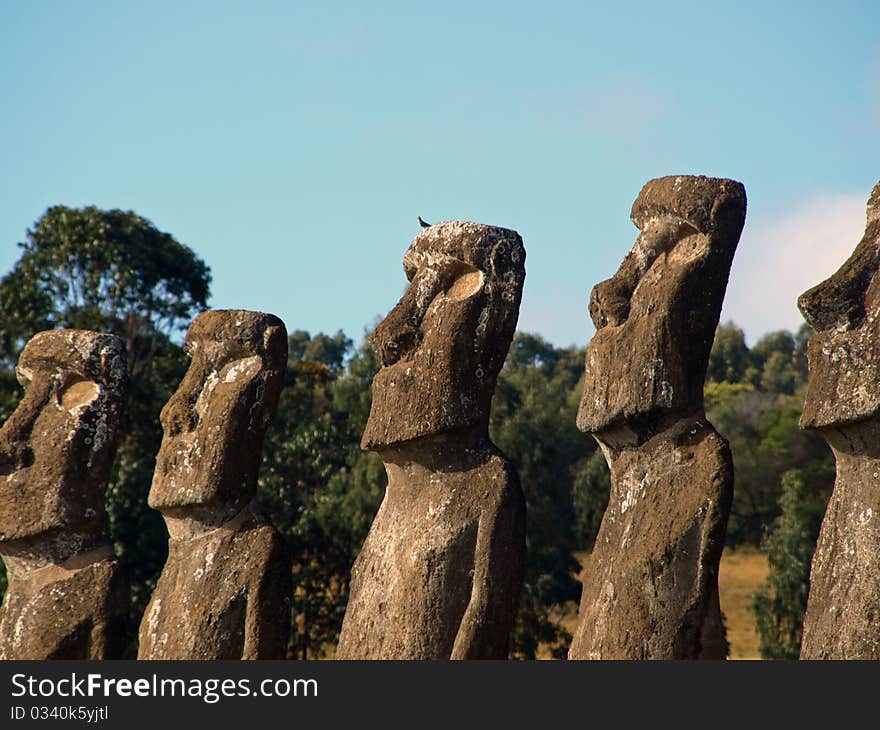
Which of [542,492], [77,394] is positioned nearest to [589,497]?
[542,492]

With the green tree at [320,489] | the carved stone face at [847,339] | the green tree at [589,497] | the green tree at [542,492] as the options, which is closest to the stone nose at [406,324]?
the carved stone face at [847,339]

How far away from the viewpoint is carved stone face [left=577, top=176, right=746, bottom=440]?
9.00 metres

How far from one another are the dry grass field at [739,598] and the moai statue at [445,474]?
15.5 m

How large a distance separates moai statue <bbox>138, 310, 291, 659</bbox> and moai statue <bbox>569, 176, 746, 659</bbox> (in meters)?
2.53

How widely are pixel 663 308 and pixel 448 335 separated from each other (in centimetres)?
150

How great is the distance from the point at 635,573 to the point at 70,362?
5391mm

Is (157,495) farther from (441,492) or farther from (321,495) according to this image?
(321,495)

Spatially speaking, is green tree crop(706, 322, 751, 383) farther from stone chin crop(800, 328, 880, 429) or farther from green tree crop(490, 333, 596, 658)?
stone chin crop(800, 328, 880, 429)

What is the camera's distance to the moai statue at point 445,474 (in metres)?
9.50

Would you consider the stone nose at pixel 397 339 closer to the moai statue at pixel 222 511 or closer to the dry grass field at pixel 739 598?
the moai statue at pixel 222 511

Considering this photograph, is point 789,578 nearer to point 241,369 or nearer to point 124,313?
point 124,313

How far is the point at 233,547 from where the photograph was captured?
10750mm

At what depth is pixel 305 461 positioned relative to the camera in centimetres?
2386

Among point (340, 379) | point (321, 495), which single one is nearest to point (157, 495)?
point (321, 495)
